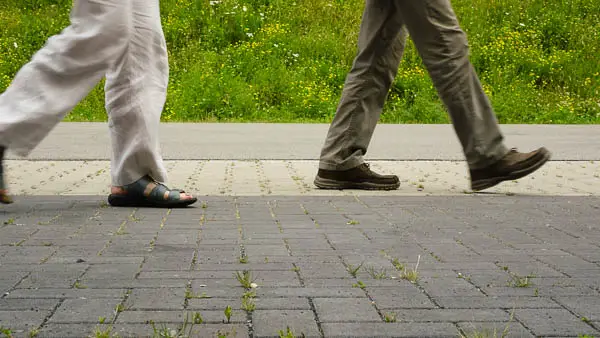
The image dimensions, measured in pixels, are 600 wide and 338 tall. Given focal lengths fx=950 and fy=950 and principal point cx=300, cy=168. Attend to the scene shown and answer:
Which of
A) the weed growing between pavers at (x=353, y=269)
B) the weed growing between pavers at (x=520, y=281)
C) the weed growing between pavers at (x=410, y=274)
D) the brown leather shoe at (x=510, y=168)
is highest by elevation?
the weed growing between pavers at (x=520, y=281)

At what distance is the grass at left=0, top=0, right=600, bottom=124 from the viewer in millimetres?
14898

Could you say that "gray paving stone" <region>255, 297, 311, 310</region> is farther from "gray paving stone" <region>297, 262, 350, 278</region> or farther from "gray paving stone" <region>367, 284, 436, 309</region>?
"gray paving stone" <region>297, 262, 350, 278</region>

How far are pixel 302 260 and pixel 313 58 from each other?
14271 millimetres

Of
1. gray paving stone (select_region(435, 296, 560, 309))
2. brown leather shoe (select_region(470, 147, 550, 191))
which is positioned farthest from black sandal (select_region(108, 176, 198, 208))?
gray paving stone (select_region(435, 296, 560, 309))

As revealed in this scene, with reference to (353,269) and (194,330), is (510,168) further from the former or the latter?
(194,330)

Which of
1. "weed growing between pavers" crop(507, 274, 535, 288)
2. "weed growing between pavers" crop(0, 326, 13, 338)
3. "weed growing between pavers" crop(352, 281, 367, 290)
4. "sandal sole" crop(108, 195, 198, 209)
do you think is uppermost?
"weed growing between pavers" crop(0, 326, 13, 338)

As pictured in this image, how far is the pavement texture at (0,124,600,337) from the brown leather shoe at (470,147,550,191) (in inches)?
5.4

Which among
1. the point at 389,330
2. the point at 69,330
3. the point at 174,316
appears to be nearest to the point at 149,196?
the point at 174,316

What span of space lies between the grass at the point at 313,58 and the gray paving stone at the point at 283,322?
11.2 m

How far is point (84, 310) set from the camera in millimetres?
2578

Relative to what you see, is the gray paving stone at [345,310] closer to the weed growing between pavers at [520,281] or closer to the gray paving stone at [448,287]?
the gray paving stone at [448,287]

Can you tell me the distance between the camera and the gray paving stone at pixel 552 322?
7.90ft

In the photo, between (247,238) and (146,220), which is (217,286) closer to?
(247,238)

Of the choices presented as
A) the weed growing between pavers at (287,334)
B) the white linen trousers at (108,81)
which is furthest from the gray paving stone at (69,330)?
the white linen trousers at (108,81)
